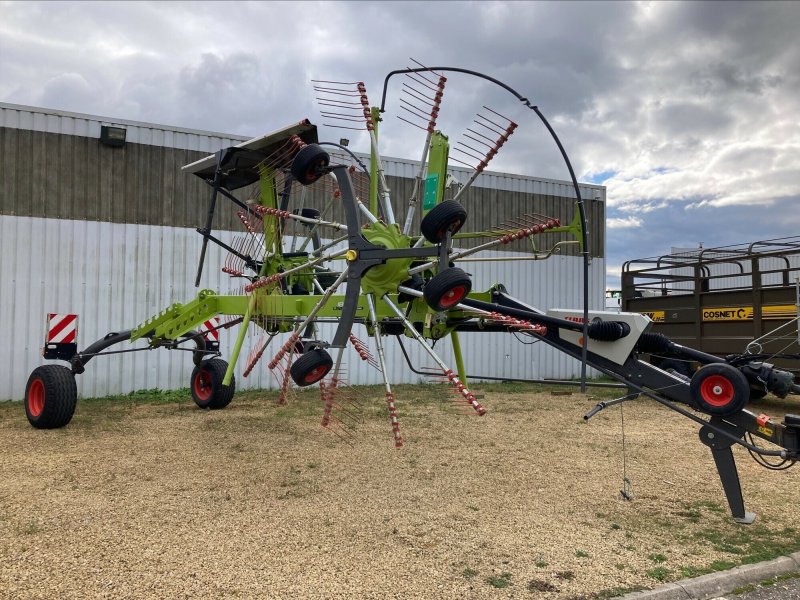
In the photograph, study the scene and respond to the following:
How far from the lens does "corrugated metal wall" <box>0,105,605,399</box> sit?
35.7 feet

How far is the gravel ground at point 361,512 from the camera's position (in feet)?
12.2

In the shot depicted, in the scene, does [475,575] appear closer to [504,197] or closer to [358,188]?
[358,188]

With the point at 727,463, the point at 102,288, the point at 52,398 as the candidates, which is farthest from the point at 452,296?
the point at 102,288

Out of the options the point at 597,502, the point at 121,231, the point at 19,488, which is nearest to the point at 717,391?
the point at 597,502

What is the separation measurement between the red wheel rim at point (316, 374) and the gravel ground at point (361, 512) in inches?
42.2

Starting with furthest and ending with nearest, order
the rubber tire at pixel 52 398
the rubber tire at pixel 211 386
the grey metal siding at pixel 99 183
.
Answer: the grey metal siding at pixel 99 183 → the rubber tire at pixel 211 386 → the rubber tire at pixel 52 398

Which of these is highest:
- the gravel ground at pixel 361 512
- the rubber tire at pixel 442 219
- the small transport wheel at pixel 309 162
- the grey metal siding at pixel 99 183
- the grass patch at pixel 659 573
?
the grey metal siding at pixel 99 183

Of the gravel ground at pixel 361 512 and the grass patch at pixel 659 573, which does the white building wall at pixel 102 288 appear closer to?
the gravel ground at pixel 361 512

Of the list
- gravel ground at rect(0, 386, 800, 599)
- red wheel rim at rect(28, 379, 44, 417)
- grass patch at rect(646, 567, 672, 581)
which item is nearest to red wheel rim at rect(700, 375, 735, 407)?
gravel ground at rect(0, 386, 800, 599)

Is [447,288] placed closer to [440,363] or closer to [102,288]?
[440,363]

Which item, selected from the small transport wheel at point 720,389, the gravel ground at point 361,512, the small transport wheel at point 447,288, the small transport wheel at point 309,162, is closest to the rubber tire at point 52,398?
the gravel ground at point 361,512

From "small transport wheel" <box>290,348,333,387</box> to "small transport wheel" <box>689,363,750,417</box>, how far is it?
282 centimetres

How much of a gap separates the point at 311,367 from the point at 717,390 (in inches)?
121

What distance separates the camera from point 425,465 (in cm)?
646
